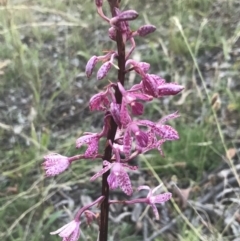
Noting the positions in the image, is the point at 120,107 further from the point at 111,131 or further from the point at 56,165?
the point at 56,165

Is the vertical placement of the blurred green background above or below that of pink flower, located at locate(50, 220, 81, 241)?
below

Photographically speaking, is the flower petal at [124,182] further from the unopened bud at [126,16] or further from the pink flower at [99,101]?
the unopened bud at [126,16]

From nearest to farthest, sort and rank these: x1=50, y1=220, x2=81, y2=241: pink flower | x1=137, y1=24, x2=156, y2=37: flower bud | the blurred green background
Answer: x1=137, y1=24, x2=156, y2=37: flower bud
x1=50, y1=220, x2=81, y2=241: pink flower
the blurred green background

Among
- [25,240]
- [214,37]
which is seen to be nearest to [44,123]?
[25,240]

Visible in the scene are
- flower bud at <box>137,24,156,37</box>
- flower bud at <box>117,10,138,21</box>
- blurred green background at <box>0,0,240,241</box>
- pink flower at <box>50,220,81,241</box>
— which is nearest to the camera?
flower bud at <box>117,10,138,21</box>

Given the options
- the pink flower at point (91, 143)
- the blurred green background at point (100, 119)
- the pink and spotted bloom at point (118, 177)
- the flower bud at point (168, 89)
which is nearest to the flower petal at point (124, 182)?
the pink and spotted bloom at point (118, 177)

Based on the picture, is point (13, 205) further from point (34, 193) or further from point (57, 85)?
point (57, 85)

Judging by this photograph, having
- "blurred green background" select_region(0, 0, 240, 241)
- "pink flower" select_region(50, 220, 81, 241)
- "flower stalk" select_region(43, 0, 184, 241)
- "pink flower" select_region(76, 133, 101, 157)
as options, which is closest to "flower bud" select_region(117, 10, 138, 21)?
"flower stalk" select_region(43, 0, 184, 241)

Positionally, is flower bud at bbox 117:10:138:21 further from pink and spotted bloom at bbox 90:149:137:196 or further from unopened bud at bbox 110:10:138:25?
pink and spotted bloom at bbox 90:149:137:196
